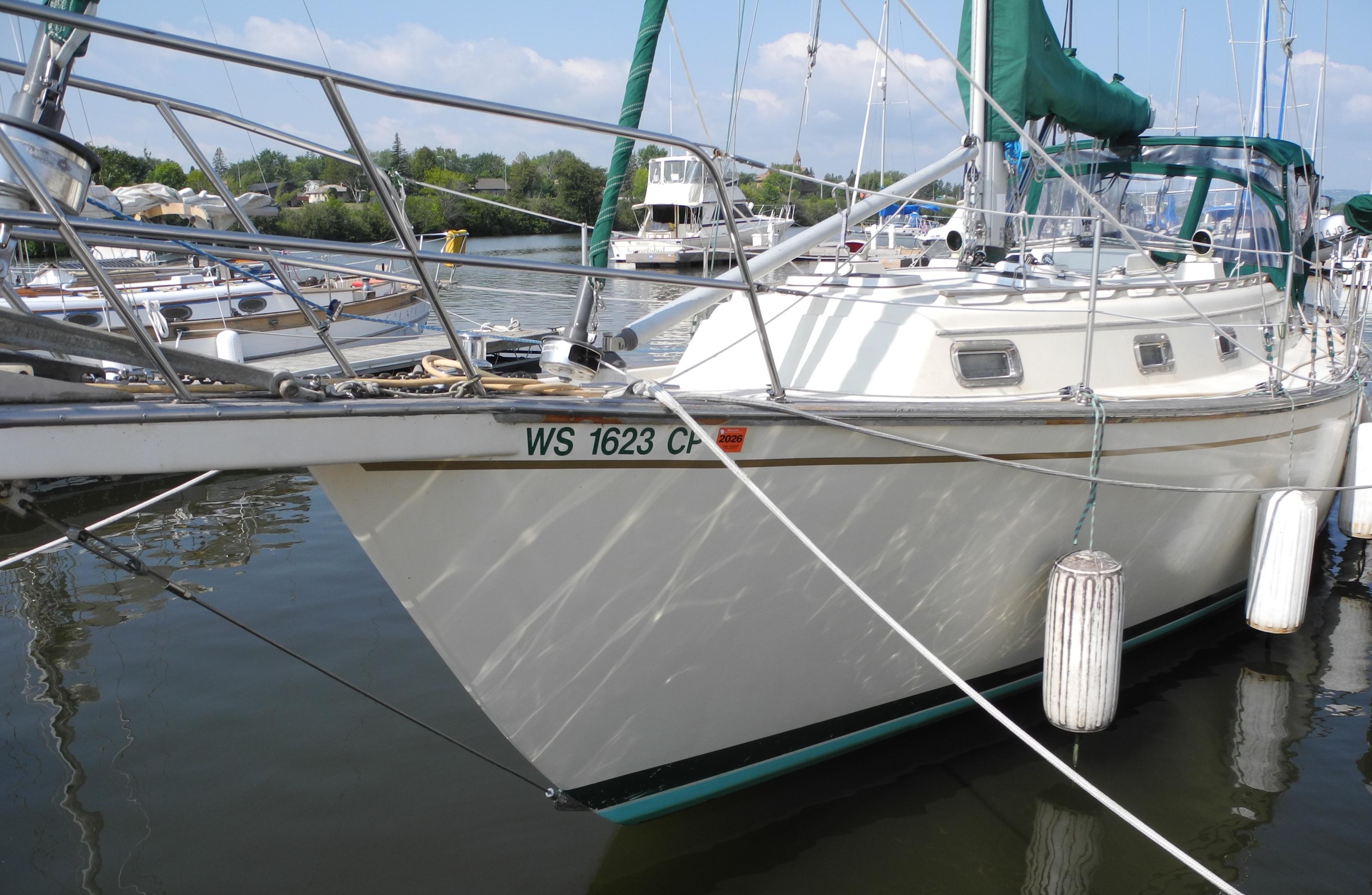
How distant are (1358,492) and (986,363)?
452cm

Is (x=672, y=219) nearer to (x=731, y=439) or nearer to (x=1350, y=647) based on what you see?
(x=1350, y=647)

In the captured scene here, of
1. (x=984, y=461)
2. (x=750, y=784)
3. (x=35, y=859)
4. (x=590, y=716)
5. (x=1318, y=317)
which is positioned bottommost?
(x=35, y=859)

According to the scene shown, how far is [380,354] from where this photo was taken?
48.1 feet

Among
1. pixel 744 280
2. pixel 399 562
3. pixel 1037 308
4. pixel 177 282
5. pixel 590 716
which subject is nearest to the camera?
pixel 399 562

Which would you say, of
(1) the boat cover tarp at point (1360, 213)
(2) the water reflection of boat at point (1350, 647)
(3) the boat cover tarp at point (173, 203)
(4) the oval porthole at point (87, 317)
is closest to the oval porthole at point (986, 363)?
(2) the water reflection of boat at point (1350, 647)

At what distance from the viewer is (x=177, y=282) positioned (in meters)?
15.8

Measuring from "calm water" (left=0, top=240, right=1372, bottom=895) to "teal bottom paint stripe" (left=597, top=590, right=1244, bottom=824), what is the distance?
5.9 inches

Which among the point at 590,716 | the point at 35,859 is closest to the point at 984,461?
the point at 590,716

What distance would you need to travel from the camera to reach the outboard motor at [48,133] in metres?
2.49

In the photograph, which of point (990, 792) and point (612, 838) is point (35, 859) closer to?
point (612, 838)

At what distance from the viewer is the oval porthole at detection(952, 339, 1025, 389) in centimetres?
454

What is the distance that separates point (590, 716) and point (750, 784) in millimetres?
1017

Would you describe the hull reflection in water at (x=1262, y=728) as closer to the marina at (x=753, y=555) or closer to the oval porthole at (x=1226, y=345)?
the marina at (x=753, y=555)

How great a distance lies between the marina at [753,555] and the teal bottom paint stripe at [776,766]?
0.03 meters
